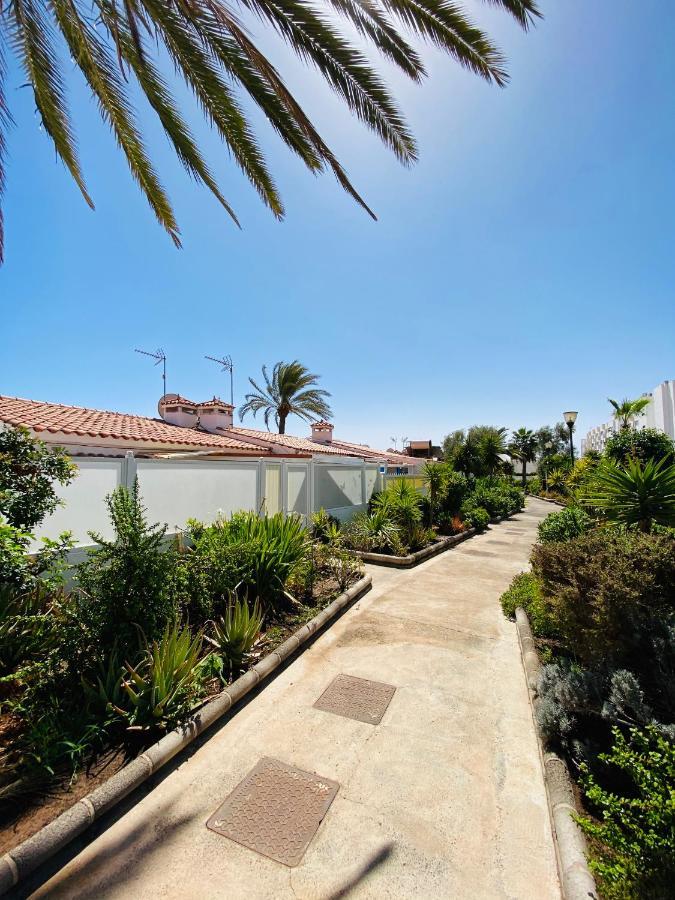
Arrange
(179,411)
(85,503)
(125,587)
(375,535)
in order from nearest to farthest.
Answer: (125,587)
(85,503)
(375,535)
(179,411)

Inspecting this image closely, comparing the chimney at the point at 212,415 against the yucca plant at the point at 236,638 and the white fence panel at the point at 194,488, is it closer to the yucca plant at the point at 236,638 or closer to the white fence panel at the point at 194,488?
the white fence panel at the point at 194,488

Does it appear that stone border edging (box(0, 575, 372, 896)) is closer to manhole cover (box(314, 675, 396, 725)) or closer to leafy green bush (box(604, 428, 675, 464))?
manhole cover (box(314, 675, 396, 725))

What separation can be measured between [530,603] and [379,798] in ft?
12.8

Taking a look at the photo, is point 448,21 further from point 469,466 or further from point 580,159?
point 469,466

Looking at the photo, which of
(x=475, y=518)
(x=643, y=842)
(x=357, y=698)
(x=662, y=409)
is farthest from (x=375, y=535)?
(x=662, y=409)

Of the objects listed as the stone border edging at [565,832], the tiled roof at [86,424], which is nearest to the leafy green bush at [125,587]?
the stone border edging at [565,832]

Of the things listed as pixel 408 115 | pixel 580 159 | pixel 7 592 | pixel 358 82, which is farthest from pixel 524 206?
pixel 7 592

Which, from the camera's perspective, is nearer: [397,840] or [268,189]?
[397,840]

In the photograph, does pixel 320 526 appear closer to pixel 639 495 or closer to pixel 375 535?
pixel 375 535

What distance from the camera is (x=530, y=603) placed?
18.1 feet

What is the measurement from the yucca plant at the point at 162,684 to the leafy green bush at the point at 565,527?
613 centimetres

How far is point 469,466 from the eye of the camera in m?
22.5

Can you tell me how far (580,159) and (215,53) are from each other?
17.3 ft

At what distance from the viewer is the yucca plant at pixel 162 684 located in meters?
3.01
